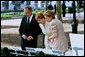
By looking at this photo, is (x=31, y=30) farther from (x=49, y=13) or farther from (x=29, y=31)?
(x=49, y=13)

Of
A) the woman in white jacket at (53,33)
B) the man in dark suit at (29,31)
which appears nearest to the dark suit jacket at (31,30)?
the man in dark suit at (29,31)

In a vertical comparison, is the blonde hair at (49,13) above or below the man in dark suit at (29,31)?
above

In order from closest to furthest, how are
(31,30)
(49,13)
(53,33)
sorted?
(49,13) → (53,33) → (31,30)

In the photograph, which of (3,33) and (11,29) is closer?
(3,33)

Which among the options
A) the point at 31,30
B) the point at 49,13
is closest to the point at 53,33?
the point at 49,13

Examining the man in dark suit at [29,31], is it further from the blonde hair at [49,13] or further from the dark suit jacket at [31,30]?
Answer: the blonde hair at [49,13]

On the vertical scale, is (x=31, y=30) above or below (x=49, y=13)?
below

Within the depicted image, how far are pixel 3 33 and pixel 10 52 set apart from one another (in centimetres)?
873

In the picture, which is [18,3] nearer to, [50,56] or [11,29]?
[11,29]

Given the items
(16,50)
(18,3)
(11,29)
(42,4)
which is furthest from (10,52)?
(11,29)

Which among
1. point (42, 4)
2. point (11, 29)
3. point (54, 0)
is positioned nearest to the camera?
point (42, 4)

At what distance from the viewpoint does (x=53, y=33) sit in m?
5.50

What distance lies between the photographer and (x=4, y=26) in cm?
1473

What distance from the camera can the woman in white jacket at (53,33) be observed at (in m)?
5.47
